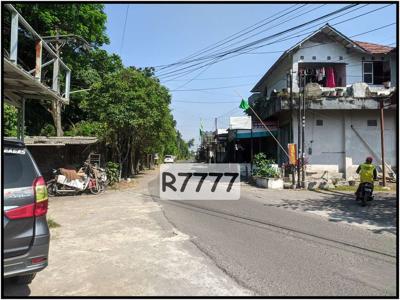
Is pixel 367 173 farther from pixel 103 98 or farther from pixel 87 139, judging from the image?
pixel 87 139

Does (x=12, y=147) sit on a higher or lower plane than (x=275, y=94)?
lower

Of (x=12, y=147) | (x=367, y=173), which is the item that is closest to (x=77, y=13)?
(x=367, y=173)

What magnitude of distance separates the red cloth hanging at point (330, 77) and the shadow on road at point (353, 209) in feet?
32.0

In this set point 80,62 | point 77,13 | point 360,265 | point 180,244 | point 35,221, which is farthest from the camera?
point 80,62

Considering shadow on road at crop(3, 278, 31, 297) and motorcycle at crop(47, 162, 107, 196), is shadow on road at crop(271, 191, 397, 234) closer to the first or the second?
shadow on road at crop(3, 278, 31, 297)

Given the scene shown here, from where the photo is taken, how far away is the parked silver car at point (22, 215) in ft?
13.2

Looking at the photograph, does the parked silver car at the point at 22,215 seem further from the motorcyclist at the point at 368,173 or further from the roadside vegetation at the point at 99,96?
the roadside vegetation at the point at 99,96

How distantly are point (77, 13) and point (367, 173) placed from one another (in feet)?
72.6

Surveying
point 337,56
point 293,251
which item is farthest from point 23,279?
point 337,56

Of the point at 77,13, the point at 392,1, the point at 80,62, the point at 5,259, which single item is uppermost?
the point at 77,13

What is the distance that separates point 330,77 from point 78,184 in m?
15.8

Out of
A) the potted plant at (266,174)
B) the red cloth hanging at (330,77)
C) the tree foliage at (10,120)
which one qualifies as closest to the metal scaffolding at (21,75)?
the potted plant at (266,174)

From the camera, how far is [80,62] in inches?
1141

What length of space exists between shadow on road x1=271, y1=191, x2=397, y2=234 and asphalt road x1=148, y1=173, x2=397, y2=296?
2.08 feet
